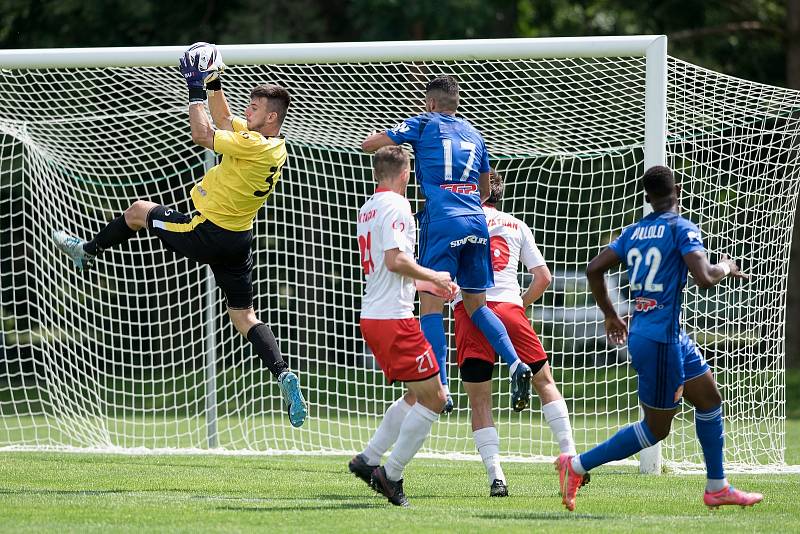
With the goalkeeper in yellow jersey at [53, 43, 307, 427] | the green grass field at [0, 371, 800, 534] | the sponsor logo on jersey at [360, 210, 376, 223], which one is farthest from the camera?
the goalkeeper in yellow jersey at [53, 43, 307, 427]

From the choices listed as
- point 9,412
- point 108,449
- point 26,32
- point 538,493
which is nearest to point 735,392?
point 538,493

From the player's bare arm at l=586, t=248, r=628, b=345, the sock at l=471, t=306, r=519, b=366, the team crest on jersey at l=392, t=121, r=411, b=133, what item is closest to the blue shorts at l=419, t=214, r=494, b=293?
the sock at l=471, t=306, r=519, b=366

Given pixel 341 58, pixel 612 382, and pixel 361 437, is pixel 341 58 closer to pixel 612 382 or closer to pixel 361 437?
pixel 361 437

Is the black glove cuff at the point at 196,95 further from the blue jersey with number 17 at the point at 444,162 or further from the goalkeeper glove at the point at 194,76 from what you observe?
the blue jersey with number 17 at the point at 444,162

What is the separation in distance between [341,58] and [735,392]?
15.4 ft

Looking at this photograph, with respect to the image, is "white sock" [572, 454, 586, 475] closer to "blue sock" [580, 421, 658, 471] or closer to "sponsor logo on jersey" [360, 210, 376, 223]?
"blue sock" [580, 421, 658, 471]

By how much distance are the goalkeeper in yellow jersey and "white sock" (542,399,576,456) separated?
166cm

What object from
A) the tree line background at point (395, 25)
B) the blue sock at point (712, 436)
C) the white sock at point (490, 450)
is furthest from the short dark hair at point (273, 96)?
the tree line background at point (395, 25)

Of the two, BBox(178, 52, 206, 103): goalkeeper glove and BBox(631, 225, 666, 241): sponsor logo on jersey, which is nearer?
BBox(631, 225, 666, 241): sponsor logo on jersey

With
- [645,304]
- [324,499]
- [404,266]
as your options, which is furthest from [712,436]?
[324,499]

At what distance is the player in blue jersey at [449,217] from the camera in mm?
7016

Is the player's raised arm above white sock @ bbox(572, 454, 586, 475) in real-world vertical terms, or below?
above

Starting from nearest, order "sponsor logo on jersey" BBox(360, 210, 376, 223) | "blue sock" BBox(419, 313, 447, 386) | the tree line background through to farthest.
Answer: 1. "sponsor logo on jersey" BBox(360, 210, 376, 223)
2. "blue sock" BBox(419, 313, 447, 386)
3. the tree line background

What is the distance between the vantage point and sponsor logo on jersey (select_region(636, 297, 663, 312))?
6031 millimetres
